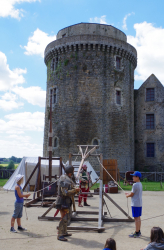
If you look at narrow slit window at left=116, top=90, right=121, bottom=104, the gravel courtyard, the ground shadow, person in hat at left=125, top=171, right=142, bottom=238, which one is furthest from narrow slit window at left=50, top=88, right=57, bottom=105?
the ground shadow

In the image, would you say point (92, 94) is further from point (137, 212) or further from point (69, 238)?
point (69, 238)

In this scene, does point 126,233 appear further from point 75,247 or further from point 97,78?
point 97,78

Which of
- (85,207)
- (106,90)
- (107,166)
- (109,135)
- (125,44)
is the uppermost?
(125,44)

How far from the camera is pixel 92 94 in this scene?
2359cm

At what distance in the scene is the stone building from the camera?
2656 cm

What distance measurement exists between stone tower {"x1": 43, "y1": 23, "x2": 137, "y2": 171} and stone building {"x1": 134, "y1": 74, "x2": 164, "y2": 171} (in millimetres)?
2333

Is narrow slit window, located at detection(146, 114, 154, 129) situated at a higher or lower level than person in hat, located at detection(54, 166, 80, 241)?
higher

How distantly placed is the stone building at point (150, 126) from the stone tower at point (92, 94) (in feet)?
7.65

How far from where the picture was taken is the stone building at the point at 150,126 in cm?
2656

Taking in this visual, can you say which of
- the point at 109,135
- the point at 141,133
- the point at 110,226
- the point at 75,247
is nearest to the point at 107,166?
the point at 109,135

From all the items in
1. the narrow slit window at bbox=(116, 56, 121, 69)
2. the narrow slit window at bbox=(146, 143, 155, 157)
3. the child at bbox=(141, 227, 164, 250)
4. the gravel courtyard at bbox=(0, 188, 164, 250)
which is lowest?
the gravel courtyard at bbox=(0, 188, 164, 250)

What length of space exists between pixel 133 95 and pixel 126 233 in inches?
870

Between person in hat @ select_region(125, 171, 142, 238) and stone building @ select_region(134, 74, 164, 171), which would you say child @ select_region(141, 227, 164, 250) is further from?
stone building @ select_region(134, 74, 164, 171)

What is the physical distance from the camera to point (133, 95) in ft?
89.5
